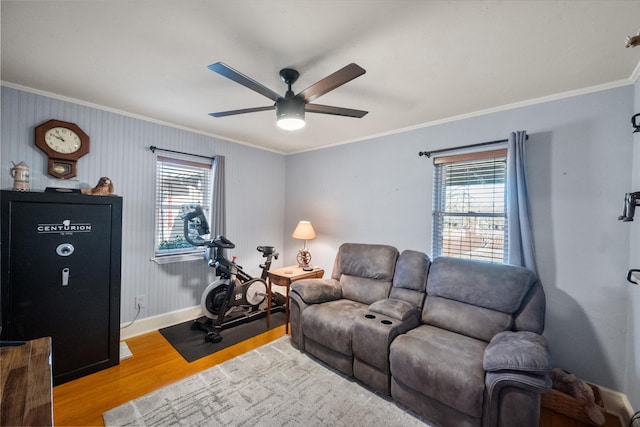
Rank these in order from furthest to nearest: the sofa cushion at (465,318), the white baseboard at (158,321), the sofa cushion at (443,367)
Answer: the white baseboard at (158,321) → the sofa cushion at (465,318) → the sofa cushion at (443,367)

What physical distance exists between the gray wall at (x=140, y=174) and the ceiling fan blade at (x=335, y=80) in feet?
7.68

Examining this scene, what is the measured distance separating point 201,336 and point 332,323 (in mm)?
1680

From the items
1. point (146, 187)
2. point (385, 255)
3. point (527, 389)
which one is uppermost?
point (146, 187)

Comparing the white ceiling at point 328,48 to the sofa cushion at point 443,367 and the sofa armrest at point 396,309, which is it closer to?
the sofa armrest at point 396,309

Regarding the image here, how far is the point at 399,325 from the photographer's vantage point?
85.9 inches

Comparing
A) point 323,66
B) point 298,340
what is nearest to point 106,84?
point 323,66

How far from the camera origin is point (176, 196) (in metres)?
3.38

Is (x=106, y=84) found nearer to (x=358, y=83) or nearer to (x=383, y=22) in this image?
(x=358, y=83)

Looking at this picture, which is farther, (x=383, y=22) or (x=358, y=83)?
(x=358, y=83)

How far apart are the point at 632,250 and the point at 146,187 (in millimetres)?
4582

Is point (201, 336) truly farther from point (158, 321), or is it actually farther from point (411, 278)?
point (411, 278)

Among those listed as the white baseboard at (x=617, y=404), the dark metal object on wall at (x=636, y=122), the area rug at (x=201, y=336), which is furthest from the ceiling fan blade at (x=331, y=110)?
the white baseboard at (x=617, y=404)

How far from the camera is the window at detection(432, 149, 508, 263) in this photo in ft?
8.45

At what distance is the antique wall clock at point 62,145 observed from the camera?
2.43 m
